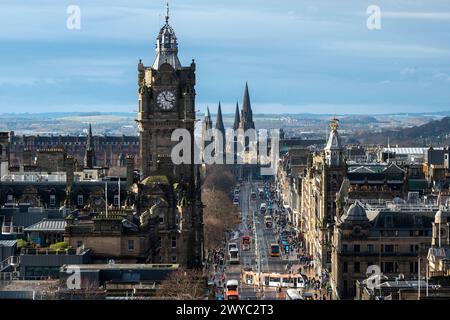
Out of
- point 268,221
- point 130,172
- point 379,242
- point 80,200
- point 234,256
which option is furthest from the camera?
point 268,221

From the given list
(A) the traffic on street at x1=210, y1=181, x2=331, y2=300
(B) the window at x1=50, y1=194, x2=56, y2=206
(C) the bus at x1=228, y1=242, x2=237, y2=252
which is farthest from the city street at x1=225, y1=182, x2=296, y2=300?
(B) the window at x1=50, y1=194, x2=56, y2=206

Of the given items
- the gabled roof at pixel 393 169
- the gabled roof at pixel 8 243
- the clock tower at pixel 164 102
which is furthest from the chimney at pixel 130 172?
→ the gabled roof at pixel 393 169

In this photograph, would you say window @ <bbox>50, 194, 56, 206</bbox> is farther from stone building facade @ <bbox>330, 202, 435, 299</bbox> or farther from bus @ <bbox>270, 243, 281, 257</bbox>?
bus @ <bbox>270, 243, 281, 257</bbox>

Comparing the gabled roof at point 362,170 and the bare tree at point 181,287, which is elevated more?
the gabled roof at point 362,170

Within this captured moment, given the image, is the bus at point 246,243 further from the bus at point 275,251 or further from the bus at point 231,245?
the bus at point 275,251

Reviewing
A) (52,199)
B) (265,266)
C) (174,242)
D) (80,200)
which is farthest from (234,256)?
(174,242)

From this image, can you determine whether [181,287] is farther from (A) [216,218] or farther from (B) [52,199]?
(A) [216,218]
